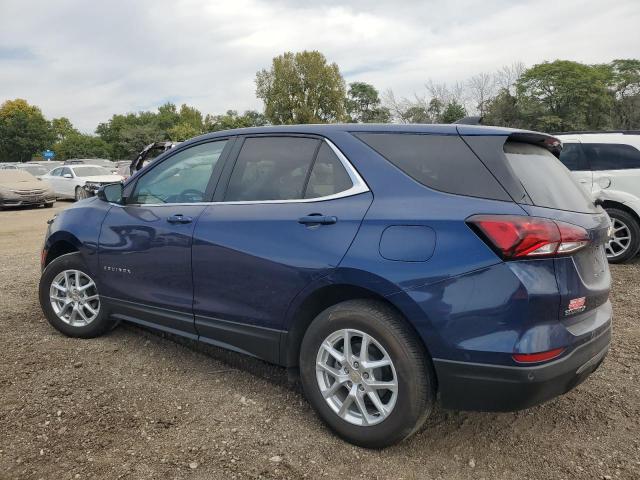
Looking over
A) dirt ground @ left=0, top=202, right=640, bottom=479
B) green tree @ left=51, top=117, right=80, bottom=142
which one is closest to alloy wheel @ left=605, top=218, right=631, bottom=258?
dirt ground @ left=0, top=202, right=640, bottom=479

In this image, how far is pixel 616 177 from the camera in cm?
721

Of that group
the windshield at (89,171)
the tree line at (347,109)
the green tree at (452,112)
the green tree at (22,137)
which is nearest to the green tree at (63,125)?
the tree line at (347,109)

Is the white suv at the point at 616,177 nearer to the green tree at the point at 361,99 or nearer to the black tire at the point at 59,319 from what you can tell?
the black tire at the point at 59,319

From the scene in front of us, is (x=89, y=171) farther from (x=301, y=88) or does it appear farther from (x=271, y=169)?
(x=301, y=88)

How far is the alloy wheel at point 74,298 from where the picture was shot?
4.23 meters

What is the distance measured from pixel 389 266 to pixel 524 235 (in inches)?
24.3

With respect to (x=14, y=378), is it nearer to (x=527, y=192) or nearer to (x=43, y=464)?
(x=43, y=464)

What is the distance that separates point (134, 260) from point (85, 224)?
755 mm

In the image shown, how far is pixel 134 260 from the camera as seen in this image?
374 centimetres

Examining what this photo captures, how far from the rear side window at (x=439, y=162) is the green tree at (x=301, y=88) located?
66.3 m

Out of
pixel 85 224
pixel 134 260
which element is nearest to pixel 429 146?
pixel 134 260

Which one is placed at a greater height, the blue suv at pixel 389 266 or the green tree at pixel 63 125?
the green tree at pixel 63 125

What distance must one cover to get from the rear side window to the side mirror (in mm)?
2166

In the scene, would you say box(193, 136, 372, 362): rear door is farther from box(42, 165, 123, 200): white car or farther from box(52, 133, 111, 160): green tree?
box(52, 133, 111, 160): green tree
